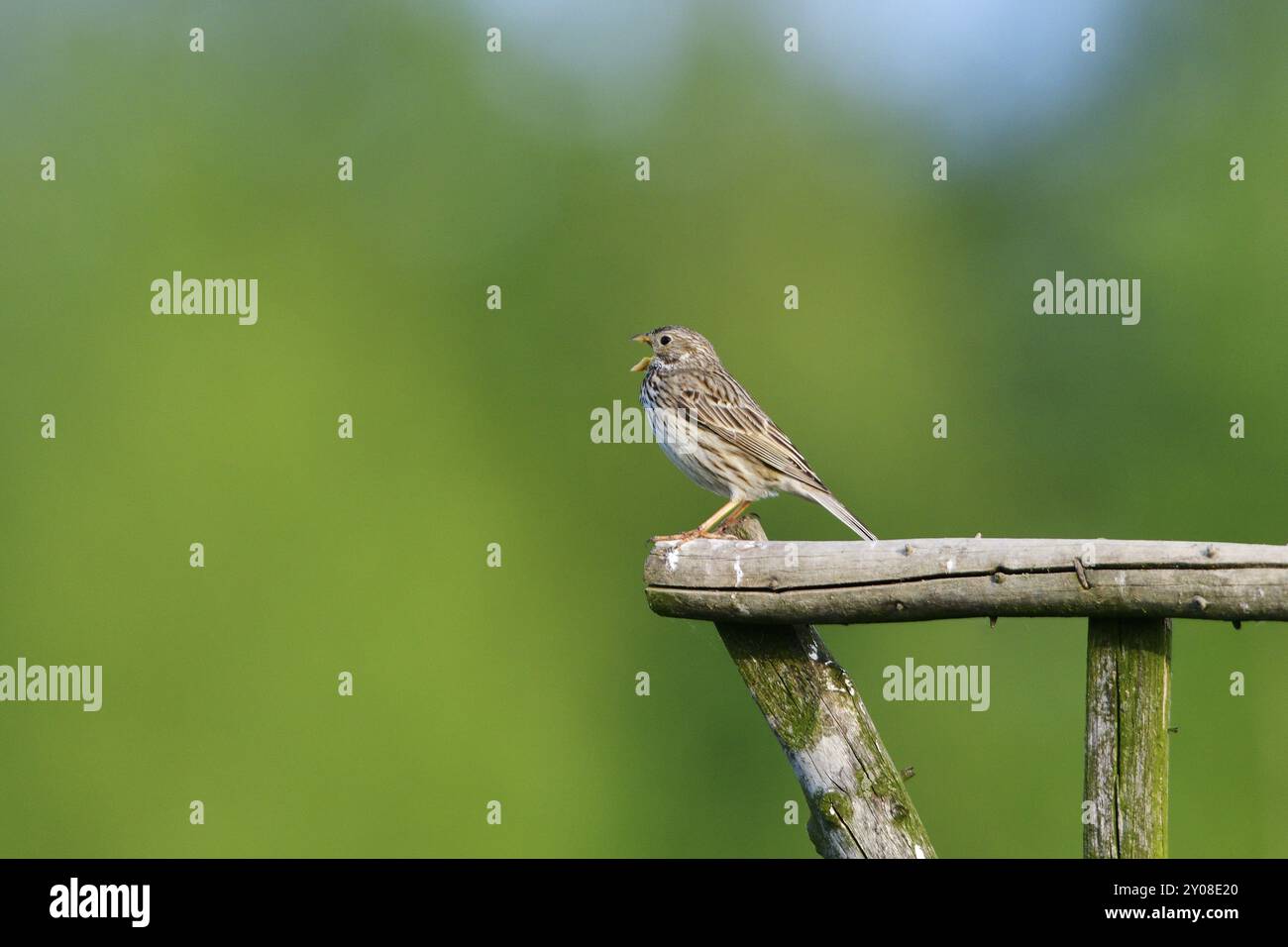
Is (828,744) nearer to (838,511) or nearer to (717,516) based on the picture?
(717,516)

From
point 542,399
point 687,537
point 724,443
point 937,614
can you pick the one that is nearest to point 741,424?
point 724,443

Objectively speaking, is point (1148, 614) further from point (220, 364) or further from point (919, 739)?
point (220, 364)

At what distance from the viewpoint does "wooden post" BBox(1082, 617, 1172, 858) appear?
5.02 m

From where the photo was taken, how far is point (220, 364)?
21438mm

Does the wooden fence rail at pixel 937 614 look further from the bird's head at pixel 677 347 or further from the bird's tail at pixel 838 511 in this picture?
the bird's head at pixel 677 347

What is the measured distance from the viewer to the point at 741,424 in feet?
29.3

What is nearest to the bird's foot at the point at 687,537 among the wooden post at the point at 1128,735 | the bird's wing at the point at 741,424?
the bird's wing at the point at 741,424

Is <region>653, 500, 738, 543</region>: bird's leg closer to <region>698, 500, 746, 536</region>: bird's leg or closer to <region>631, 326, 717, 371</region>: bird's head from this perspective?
<region>698, 500, 746, 536</region>: bird's leg

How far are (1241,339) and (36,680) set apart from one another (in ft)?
63.8

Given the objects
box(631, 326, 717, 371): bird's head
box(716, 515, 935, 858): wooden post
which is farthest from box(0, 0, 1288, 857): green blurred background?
box(716, 515, 935, 858): wooden post

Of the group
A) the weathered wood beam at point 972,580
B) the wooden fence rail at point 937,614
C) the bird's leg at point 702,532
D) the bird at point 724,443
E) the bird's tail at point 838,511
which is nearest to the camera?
the weathered wood beam at point 972,580

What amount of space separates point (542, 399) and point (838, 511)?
15662 millimetres

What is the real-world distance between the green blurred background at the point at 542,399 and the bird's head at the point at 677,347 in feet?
36.4

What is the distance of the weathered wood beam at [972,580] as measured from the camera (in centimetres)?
456
